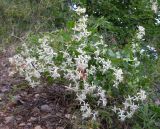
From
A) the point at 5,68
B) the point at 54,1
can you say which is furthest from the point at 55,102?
the point at 54,1

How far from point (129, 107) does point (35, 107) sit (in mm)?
626

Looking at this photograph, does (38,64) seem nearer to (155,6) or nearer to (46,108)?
(46,108)

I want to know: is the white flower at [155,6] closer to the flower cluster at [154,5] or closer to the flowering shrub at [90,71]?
the flower cluster at [154,5]

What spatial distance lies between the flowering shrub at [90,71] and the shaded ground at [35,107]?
6.2 inches

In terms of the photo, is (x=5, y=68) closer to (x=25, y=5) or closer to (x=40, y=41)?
(x=40, y=41)

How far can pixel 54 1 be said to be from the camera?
5277 millimetres

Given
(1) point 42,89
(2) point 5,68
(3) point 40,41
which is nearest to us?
(3) point 40,41

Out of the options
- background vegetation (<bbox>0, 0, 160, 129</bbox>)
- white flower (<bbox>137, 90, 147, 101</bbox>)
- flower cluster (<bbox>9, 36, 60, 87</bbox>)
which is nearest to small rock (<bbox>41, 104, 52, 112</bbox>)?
flower cluster (<bbox>9, 36, 60, 87</bbox>)

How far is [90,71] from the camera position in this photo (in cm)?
274

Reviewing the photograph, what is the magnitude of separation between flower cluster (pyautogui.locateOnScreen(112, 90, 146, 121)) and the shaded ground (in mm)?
315

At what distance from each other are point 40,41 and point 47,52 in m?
0.15

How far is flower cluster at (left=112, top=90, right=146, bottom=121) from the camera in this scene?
272 cm

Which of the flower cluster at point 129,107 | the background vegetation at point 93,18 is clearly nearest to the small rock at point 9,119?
the flower cluster at point 129,107

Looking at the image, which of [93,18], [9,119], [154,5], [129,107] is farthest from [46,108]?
[154,5]
